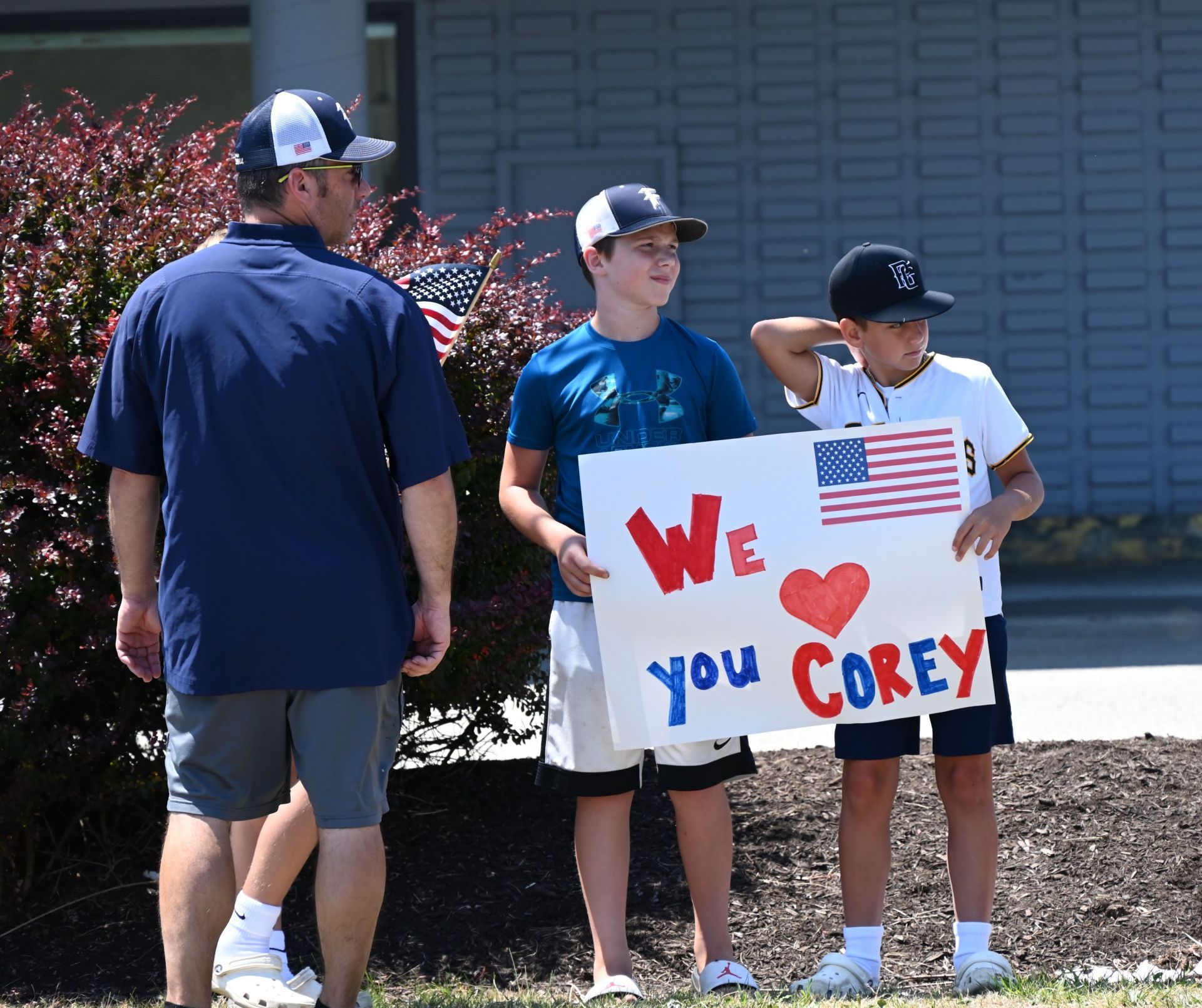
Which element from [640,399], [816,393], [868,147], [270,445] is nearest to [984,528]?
[816,393]

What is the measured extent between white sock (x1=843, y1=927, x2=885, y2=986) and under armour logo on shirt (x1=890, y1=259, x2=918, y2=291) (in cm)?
158

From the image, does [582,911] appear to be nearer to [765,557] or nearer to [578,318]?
[765,557]

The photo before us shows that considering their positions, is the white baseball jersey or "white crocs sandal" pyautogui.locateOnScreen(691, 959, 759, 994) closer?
"white crocs sandal" pyautogui.locateOnScreen(691, 959, 759, 994)

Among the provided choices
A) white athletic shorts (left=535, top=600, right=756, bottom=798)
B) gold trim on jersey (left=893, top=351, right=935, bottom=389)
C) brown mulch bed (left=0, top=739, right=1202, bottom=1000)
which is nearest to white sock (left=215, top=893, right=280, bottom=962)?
brown mulch bed (left=0, top=739, right=1202, bottom=1000)

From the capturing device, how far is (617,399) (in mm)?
3709

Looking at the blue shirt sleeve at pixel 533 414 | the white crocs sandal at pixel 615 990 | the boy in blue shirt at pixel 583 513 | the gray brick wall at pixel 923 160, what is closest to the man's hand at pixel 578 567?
the boy in blue shirt at pixel 583 513

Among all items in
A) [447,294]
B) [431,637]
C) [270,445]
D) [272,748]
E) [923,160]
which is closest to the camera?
[270,445]

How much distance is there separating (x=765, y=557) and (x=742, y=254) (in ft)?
22.7

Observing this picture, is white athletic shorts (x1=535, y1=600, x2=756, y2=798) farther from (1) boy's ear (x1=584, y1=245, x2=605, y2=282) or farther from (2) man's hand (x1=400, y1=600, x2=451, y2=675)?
(1) boy's ear (x1=584, y1=245, x2=605, y2=282)

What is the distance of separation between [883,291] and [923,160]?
6977 millimetres

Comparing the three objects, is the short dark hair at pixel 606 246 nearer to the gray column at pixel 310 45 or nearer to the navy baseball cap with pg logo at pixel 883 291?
the navy baseball cap with pg logo at pixel 883 291

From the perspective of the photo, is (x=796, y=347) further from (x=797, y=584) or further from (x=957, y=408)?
(x=797, y=584)

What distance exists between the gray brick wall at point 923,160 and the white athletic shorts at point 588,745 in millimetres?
6699

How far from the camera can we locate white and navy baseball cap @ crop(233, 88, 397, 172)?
10.5 feet
